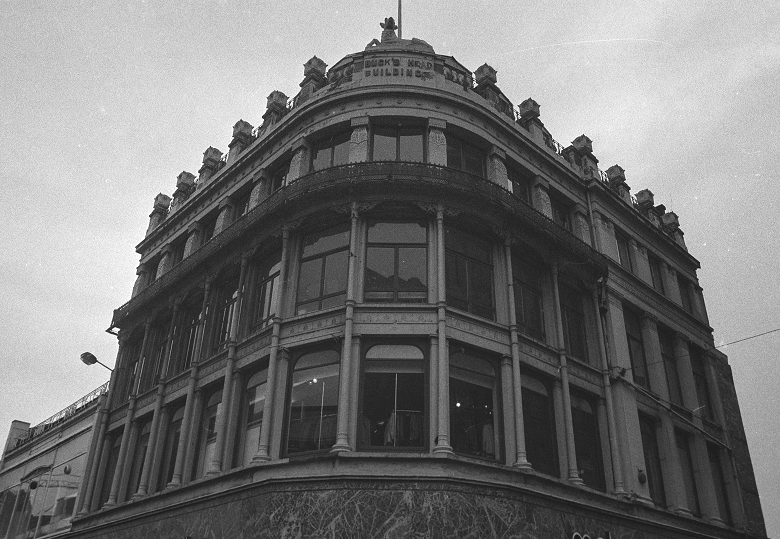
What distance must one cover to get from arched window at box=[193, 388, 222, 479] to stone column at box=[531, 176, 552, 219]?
→ 14.0 metres

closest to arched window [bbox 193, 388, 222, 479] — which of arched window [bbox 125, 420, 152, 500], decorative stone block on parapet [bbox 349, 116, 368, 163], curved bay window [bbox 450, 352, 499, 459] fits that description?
A: arched window [bbox 125, 420, 152, 500]

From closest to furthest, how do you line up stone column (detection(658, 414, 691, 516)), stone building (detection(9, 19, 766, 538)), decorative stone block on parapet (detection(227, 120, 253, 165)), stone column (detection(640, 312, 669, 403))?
stone building (detection(9, 19, 766, 538))
stone column (detection(658, 414, 691, 516))
stone column (detection(640, 312, 669, 403))
decorative stone block on parapet (detection(227, 120, 253, 165))

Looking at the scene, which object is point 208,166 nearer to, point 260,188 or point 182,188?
point 182,188

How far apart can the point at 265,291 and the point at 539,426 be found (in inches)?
411

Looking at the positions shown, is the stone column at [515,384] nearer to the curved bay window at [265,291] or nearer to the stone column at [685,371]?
the curved bay window at [265,291]

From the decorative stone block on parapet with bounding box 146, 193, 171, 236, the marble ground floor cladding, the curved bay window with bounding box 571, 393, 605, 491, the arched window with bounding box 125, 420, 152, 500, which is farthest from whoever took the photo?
the decorative stone block on parapet with bounding box 146, 193, 171, 236

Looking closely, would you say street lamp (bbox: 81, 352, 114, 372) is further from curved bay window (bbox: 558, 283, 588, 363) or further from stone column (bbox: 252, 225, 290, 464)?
curved bay window (bbox: 558, 283, 588, 363)

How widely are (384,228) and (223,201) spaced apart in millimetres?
9991

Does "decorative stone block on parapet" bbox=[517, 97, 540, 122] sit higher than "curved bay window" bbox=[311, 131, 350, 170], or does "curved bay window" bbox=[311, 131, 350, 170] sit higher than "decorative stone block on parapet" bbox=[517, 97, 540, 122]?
"decorative stone block on parapet" bbox=[517, 97, 540, 122]

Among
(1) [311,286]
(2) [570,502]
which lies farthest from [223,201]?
(2) [570,502]

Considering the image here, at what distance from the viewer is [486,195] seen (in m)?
23.1

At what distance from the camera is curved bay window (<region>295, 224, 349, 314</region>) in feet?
72.7

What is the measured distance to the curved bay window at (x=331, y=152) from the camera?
2512cm

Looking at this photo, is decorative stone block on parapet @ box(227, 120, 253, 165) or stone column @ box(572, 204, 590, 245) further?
decorative stone block on parapet @ box(227, 120, 253, 165)
